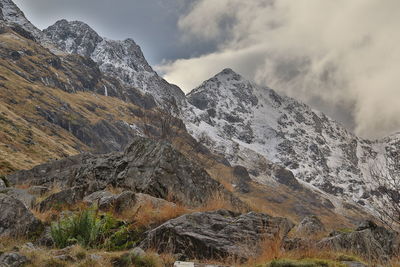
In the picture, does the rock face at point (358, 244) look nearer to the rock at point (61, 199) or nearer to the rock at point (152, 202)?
the rock at point (152, 202)

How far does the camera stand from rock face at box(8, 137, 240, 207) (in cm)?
1373

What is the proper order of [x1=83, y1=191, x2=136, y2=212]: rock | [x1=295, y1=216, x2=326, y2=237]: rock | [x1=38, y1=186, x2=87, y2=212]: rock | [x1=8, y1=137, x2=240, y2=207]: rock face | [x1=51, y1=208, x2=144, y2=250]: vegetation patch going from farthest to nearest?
[x1=8, y1=137, x2=240, y2=207]: rock face → [x1=295, y1=216, x2=326, y2=237]: rock → [x1=38, y1=186, x2=87, y2=212]: rock → [x1=83, y1=191, x2=136, y2=212]: rock → [x1=51, y1=208, x2=144, y2=250]: vegetation patch

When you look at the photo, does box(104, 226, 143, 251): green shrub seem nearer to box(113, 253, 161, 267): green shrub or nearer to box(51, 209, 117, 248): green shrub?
box(51, 209, 117, 248): green shrub

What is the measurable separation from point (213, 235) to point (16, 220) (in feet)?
14.8

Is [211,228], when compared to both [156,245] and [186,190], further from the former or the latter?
[186,190]

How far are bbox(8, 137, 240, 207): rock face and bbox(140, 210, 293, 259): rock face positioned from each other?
12.9ft

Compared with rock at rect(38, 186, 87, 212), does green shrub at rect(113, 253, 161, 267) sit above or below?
below

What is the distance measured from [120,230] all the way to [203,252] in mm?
1892

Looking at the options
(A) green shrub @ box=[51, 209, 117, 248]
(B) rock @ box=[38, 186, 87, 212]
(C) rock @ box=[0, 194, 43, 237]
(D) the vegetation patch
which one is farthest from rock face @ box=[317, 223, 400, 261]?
(B) rock @ box=[38, 186, 87, 212]

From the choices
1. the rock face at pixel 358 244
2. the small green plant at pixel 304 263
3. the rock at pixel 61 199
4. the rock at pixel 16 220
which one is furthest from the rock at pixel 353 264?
the rock at pixel 61 199

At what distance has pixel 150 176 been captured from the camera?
46.5 feet

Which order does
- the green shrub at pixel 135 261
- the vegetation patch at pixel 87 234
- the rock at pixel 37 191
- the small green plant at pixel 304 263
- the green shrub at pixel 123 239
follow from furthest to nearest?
1. the rock at pixel 37 191
2. the green shrub at pixel 123 239
3. the vegetation patch at pixel 87 234
4. the green shrub at pixel 135 261
5. the small green plant at pixel 304 263

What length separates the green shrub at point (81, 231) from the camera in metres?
8.29

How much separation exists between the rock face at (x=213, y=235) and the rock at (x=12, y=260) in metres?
2.69
